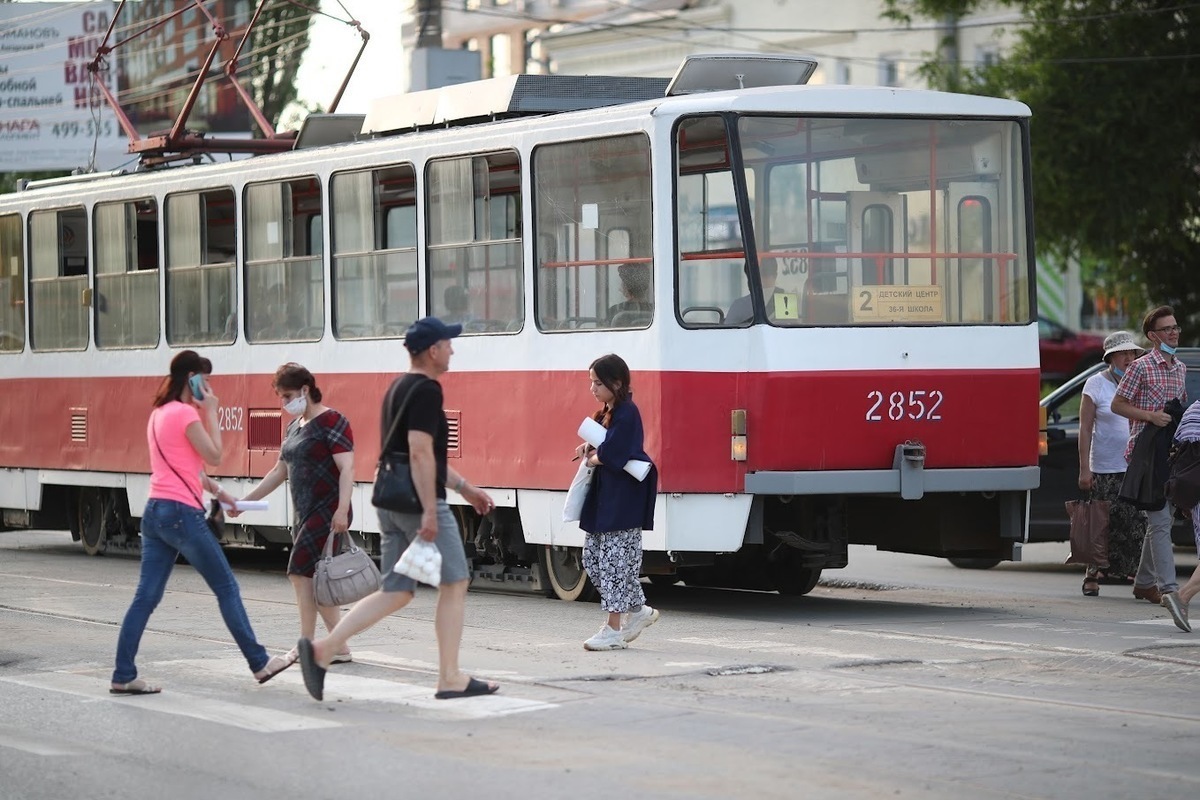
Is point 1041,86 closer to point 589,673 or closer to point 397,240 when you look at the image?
point 397,240

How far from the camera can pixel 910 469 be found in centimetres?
1350

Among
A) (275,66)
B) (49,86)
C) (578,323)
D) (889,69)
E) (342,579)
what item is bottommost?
(342,579)

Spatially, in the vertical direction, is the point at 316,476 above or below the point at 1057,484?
above

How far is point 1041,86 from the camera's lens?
103 feet

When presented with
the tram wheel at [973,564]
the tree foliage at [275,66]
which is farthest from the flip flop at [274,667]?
the tree foliage at [275,66]

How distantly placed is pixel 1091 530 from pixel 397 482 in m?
7.01

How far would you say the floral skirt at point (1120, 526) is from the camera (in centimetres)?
1519

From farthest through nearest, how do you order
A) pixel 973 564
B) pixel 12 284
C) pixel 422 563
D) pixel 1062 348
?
pixel 1062 348
pixel 12 284
pixel 973 564
pixel 422 563

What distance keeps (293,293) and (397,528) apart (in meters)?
7.49

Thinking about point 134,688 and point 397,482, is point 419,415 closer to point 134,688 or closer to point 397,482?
point 397,482

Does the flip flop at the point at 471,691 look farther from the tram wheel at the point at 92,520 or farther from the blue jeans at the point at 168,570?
the tram wheel at the point at 92,520

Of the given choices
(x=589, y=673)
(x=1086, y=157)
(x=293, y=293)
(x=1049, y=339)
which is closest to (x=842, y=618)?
(x=589, y=673)

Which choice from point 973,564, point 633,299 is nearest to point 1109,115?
point 973,564

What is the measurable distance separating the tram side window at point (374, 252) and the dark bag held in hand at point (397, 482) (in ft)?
19.7
